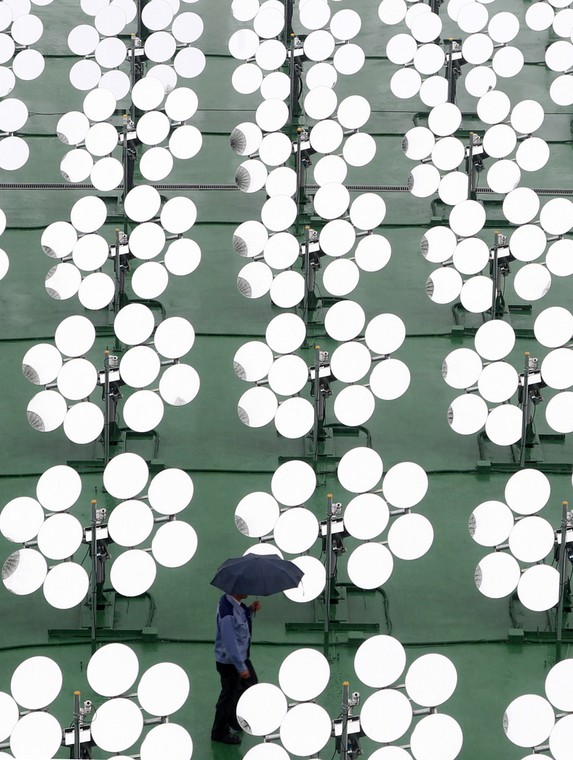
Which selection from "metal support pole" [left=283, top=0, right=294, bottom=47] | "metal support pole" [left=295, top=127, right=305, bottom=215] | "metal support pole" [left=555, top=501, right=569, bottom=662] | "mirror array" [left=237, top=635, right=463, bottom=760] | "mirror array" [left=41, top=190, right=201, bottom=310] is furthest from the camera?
"metal support pole" [left=283, top=0, right=294, bottom=47]

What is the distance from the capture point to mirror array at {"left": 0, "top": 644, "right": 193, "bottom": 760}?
1703 centimetres

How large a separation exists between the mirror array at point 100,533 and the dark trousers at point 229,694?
2108 millimetres

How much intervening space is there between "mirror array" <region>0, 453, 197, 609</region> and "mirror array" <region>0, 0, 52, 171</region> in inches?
355

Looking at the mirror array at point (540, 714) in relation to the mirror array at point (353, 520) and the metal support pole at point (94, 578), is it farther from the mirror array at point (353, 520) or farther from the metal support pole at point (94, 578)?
the metal support pole at point (94, 578)

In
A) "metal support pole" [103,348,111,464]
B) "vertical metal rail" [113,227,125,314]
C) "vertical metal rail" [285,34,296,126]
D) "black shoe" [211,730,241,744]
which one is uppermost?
"vertical metal rail" [285,34,296,126]

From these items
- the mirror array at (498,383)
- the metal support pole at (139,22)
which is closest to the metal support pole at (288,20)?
the metal support pole at (139,22)

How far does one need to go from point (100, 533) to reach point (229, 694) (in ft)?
9.57

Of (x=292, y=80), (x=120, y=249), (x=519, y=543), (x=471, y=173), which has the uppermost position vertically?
(x=292, y=80)

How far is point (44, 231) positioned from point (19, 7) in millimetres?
7696

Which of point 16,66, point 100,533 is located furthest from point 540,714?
point 16,66

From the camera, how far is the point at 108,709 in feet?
57.1

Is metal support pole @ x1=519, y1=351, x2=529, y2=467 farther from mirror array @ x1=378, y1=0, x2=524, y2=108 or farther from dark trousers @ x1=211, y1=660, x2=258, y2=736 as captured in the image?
mirror array @ x1=378, y1=0, x2=524, y2=108

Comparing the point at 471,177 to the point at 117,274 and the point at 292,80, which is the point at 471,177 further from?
the point at 117,274

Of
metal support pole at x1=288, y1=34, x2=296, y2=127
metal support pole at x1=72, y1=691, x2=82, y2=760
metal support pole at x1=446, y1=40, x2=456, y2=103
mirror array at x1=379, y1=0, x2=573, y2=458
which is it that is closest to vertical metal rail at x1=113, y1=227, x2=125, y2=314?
mirror array at x1=379, y1=0, x2=573, y2=458
